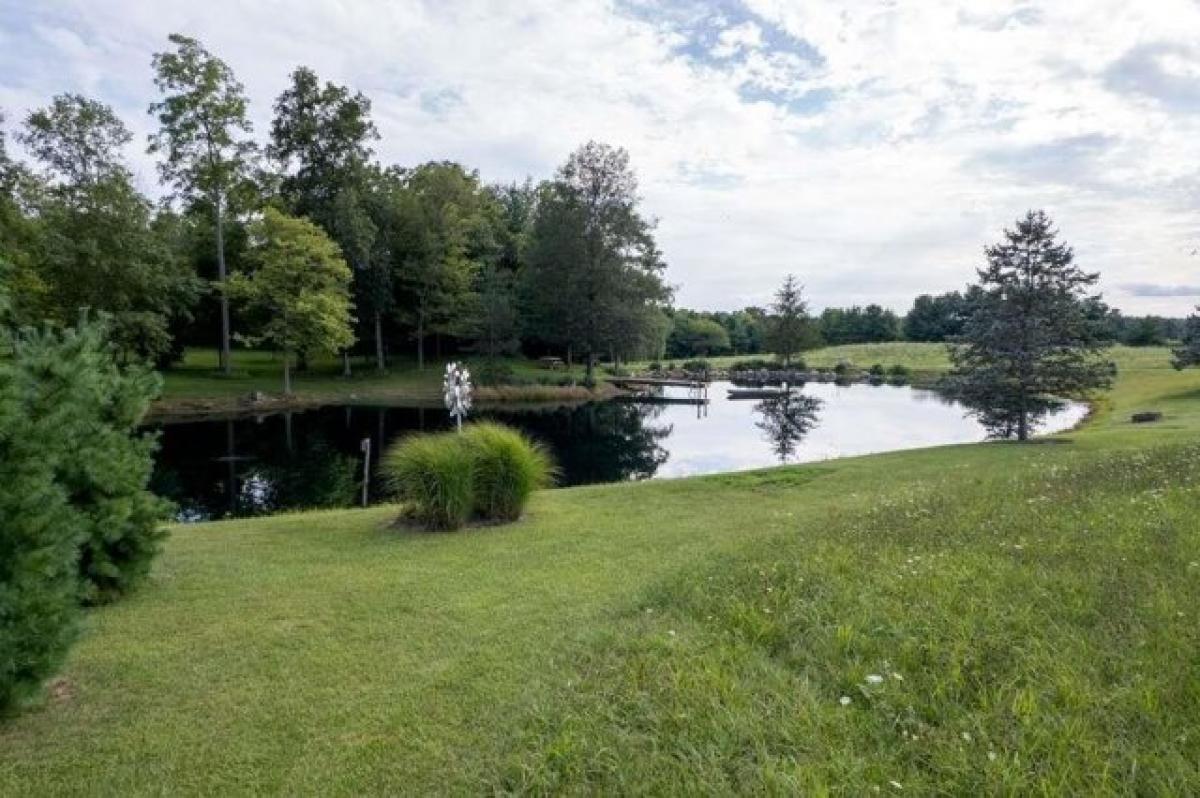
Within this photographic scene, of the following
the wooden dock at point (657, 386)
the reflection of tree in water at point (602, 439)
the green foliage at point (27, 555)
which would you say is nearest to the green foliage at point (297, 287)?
the reflection of tree in water at point (602, 439)

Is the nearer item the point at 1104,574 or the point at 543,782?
the point at 543,782

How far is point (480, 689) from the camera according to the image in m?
3.86

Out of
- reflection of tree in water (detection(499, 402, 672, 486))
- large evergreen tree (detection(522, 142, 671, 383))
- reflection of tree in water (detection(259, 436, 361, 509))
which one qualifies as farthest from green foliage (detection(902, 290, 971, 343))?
reflection of tree in water (detection(259, 436, 361, 509))

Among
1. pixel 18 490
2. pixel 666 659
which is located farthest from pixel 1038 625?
pixel 18 490

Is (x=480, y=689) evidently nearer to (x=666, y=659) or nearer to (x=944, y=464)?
(x=666, y=659)

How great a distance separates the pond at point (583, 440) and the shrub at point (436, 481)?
5.49 m

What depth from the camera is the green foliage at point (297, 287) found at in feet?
104

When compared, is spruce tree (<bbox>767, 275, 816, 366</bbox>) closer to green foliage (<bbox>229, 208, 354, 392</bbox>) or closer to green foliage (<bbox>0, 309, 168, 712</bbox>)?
green foliage (<bbox>229, 208, 354, 392</bbox>)

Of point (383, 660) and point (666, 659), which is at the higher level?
point (666, 659)

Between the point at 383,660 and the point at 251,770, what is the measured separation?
124cm

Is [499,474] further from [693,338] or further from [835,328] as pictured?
[835,328]

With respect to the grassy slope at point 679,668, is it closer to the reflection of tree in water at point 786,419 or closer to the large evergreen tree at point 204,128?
the reflection of tree in water at point 786,419

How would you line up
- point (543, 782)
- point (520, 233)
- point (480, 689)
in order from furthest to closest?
point (520, 233) < point (480, 689) < point (543, 782)

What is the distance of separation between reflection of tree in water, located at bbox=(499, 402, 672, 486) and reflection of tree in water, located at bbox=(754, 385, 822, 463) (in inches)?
129
